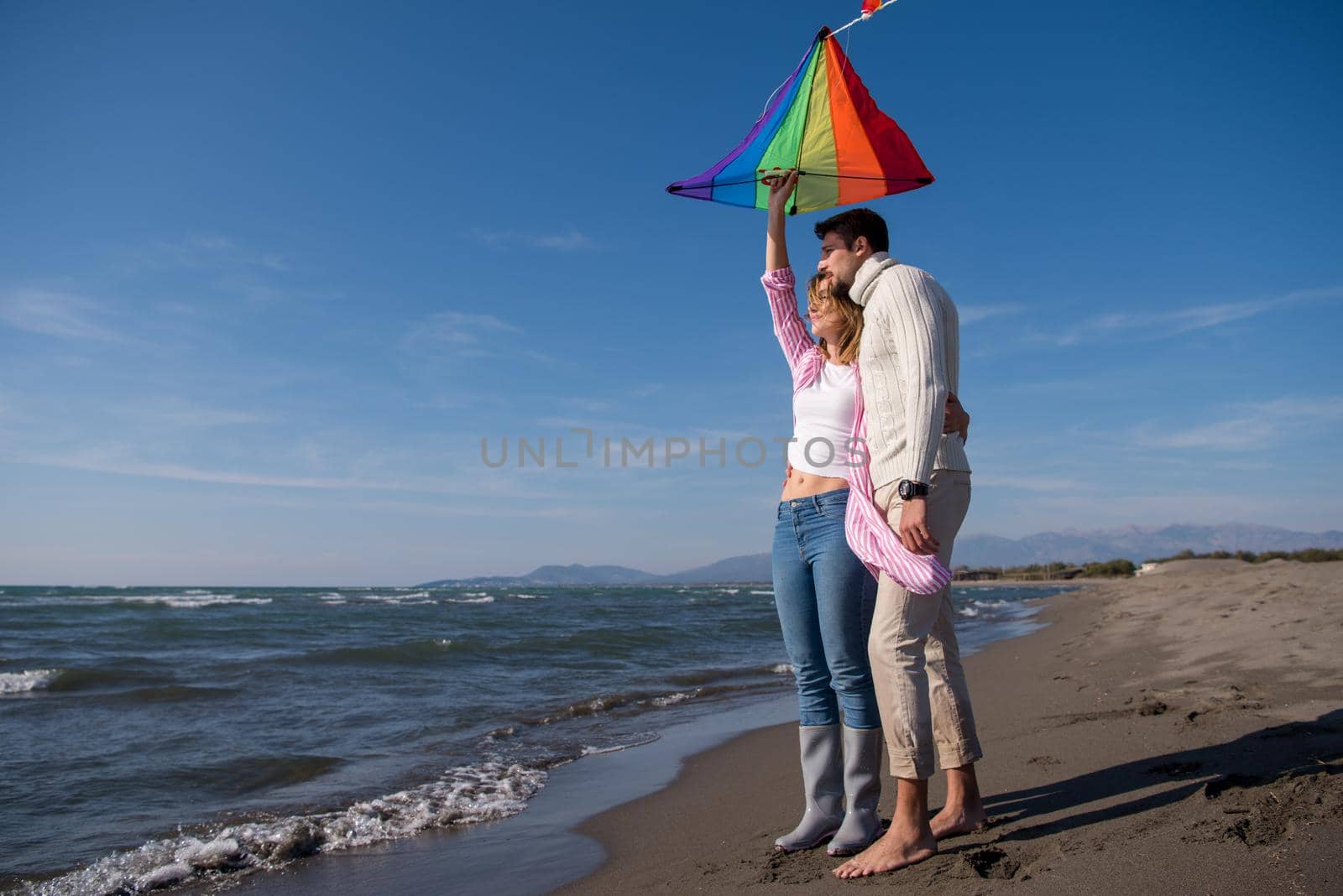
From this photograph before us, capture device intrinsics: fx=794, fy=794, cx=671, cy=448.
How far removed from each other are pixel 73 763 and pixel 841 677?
204 inches

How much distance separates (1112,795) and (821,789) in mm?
954

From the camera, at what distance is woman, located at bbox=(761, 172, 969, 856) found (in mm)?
2334

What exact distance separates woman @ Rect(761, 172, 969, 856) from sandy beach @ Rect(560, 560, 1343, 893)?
192 mm

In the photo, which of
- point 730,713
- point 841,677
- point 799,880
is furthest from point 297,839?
point 730,713

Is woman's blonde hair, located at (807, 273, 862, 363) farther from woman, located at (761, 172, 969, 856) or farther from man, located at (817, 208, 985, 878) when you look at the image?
man, located at (817, 208, 985, 878)

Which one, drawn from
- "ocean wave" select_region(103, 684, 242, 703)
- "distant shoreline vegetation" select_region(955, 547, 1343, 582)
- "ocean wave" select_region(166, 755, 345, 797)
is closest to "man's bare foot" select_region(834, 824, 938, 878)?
"ocean wave" select_region(166, 755, 345, 797)

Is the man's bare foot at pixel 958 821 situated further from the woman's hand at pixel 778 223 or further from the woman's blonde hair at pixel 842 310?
the woman's hand at pixel 778 223

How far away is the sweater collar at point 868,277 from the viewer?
231 cm

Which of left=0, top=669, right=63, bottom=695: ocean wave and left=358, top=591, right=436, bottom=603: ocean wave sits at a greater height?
left=0, top=669, right=63, bottom=695: ocean wave

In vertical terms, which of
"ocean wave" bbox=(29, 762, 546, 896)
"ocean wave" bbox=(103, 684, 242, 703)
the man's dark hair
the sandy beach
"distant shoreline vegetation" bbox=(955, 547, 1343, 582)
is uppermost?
the man's dark hair

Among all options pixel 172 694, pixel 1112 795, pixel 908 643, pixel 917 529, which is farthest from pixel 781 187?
pixel 172 694

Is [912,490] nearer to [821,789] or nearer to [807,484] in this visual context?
[807,484]

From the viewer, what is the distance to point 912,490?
204 cm

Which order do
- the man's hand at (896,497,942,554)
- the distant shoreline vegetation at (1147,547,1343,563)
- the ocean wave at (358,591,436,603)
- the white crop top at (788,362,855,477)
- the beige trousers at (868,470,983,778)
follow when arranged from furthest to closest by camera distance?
1. the ocean wave at (358,591,436,603)
2. the distant shoreline vegetation at (1147,547,1343,563)
3. the white crop top at (788,362,855,477)
4. the beige trousers at (868,470,983,778)
5. the man's hand at (896,497,942,554)
